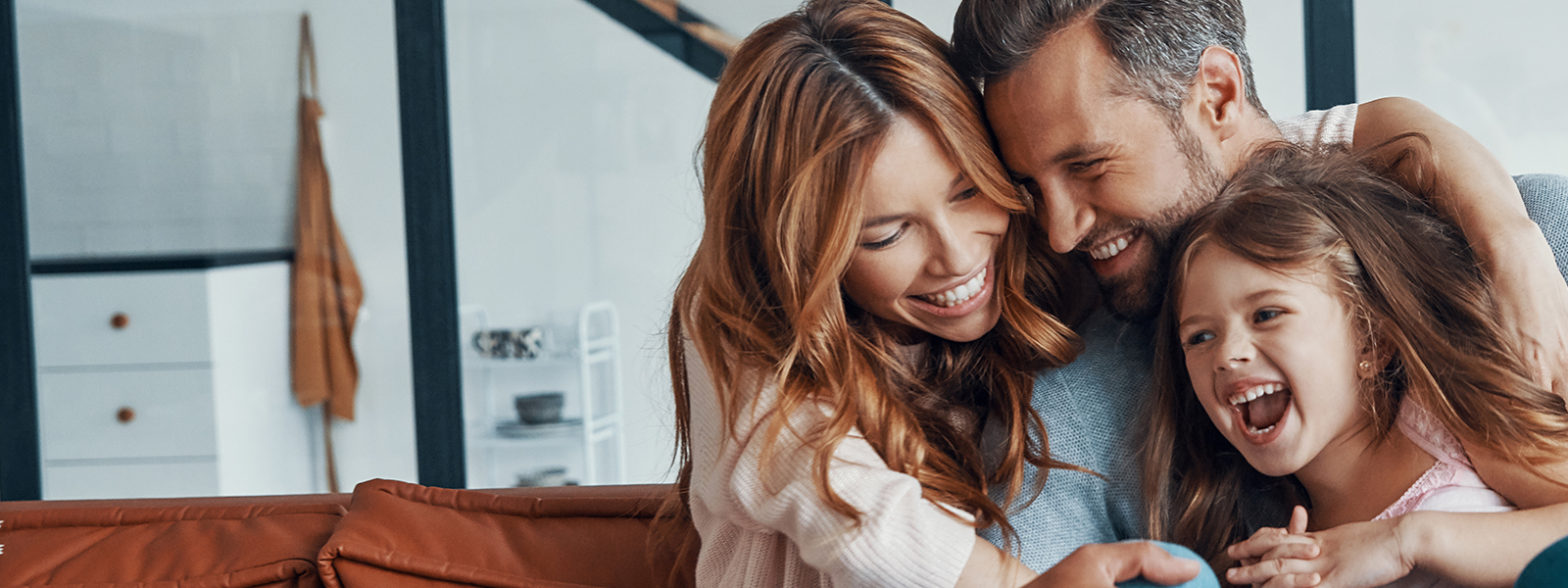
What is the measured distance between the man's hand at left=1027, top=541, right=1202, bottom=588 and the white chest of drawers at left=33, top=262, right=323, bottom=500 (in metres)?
3.07

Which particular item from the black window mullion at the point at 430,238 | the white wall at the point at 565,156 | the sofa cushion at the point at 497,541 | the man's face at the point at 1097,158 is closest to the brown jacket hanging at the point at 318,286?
the black window mullion at the point at 430,238

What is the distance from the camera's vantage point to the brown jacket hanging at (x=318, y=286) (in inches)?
129

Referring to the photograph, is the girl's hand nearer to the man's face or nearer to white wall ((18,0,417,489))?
the man's face

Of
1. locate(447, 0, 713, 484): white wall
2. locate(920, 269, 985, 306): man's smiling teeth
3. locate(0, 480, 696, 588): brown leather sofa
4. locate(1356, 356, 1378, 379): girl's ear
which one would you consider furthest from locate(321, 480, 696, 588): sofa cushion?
locate(447, 0, 713, 484): white wall

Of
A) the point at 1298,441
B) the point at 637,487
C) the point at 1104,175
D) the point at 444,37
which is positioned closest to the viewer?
the point at 1298,441

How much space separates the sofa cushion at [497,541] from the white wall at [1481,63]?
2.76m

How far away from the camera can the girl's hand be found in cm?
93

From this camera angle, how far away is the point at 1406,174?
1.15 metres

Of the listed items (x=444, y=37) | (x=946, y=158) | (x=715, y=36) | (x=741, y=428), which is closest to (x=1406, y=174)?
(x=946, y=158)

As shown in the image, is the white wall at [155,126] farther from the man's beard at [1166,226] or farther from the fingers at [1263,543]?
the fingers at [1263,543]

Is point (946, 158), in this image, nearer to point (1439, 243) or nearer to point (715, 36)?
point (1439, 243)

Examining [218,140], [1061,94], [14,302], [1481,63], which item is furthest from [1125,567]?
[14,302]

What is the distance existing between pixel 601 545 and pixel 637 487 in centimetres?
17

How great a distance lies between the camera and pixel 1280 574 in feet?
3.10
